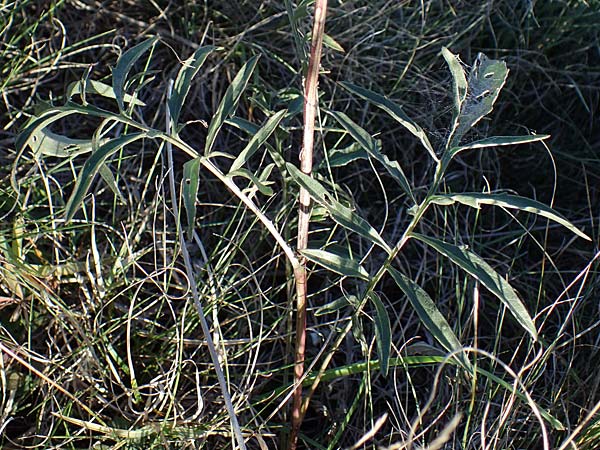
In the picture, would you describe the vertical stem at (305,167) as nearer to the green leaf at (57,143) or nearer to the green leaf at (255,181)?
the green leaf at (255,181)

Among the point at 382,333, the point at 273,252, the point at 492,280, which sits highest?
the point at 492,280

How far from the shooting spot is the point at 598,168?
4.69ft

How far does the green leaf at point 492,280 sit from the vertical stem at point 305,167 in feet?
0.52

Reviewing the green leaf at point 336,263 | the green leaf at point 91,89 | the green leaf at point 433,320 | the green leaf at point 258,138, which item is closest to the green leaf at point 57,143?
the green leaf at point 91,89

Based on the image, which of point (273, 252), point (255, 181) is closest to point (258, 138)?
point (255, 181)

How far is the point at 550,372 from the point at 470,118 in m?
0.58

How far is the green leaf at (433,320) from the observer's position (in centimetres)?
78

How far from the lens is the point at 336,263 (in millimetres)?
851

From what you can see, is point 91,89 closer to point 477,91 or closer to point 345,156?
point 345,156

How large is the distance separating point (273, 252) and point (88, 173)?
0.47 meters

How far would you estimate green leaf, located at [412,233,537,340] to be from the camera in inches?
29.4

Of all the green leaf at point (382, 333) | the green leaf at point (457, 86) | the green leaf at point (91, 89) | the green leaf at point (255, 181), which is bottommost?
the green leaf at point (382, 333)

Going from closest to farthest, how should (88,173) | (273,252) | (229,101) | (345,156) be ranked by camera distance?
(88,173) < (229,101) < (345,156) < (273,252)

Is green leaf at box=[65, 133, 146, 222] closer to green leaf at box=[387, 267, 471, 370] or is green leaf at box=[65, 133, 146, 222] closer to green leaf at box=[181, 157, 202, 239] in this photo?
green leaf at box=[181, 157, 202, 239]
